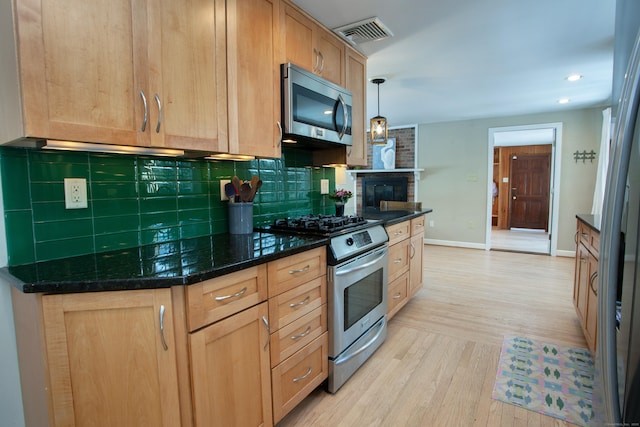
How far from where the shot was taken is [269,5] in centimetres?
184

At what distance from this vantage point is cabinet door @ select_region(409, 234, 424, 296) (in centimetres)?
311

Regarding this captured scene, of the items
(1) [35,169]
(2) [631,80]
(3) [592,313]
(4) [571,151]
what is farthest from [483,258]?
(1) [35,169]

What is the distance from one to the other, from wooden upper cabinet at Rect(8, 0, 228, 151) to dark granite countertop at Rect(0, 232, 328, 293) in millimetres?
463

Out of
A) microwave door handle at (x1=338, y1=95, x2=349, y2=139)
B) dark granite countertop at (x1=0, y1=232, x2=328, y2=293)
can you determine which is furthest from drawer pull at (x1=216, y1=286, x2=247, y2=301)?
microwave door handle at (x1=338, y1=95, x2=349, y2=139)

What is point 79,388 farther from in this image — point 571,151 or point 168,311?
point 571,151

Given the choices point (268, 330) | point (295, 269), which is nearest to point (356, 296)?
point (295, 269)

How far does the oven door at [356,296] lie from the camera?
1847 mm

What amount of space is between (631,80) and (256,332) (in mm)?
1375

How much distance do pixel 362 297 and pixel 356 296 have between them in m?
0.09

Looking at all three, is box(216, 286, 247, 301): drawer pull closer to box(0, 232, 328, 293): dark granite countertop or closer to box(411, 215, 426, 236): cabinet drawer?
box(0, 232, 328, 293): dark granite countertop

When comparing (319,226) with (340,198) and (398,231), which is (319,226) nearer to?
(340,198)

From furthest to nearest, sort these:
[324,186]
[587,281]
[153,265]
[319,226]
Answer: [324,186] → [587,281] → [319,226] → [153,265]

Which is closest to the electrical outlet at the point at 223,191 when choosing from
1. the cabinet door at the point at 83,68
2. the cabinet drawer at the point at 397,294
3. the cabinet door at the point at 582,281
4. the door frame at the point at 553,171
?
the cabinet door at the point at 83,68

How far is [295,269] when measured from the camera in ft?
5.22
